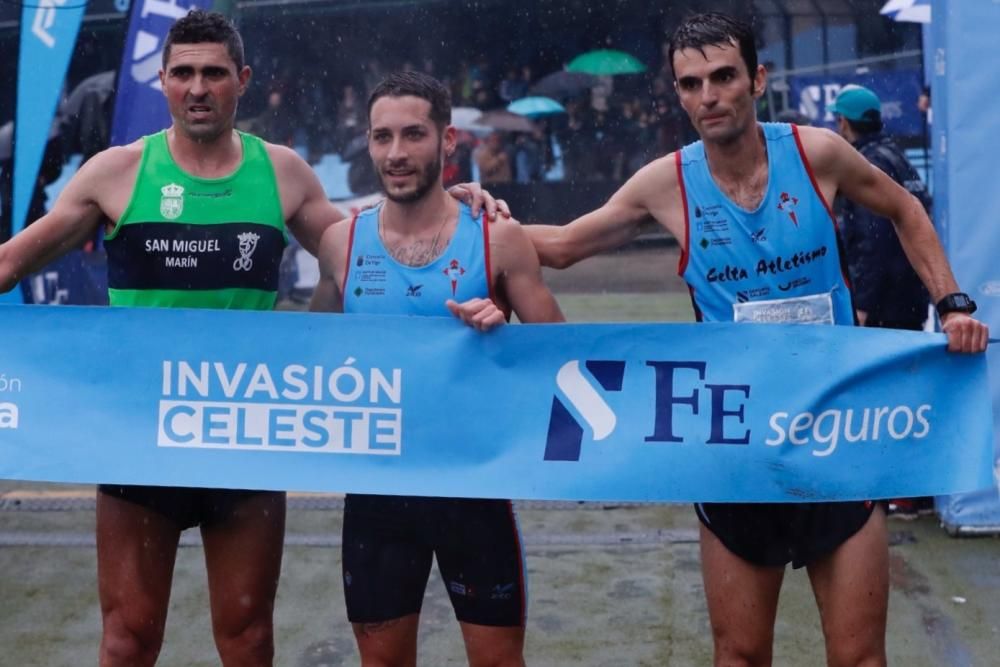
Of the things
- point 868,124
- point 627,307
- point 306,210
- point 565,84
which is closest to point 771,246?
point 306,210

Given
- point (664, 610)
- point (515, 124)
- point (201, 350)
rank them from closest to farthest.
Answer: point (201, 350) → point (664, 610) → point (515, 124)

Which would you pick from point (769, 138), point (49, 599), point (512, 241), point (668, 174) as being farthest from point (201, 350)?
point (49, 599)

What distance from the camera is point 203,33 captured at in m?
3.83

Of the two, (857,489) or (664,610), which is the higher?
(857,489)

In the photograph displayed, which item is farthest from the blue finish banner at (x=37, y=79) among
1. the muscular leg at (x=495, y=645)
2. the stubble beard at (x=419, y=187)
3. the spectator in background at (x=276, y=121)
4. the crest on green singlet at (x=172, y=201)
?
the muscular leg at (x=495, y=645)

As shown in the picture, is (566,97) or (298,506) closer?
(298,506)

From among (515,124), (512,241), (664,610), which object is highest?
(515,124)

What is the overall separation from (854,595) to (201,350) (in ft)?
6.12

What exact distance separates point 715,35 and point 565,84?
15616 millimetres

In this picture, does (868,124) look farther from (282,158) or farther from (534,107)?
(534,107)

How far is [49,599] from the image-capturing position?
5816 millimetres

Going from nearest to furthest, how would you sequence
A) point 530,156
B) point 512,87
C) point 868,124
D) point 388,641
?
1. point 388,641
2. point 868,124
3. point 530,156
4. point 512,87

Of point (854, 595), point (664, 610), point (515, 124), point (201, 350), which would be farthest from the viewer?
point (515, 124)

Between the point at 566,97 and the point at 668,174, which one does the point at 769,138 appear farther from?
the point at 566,97
